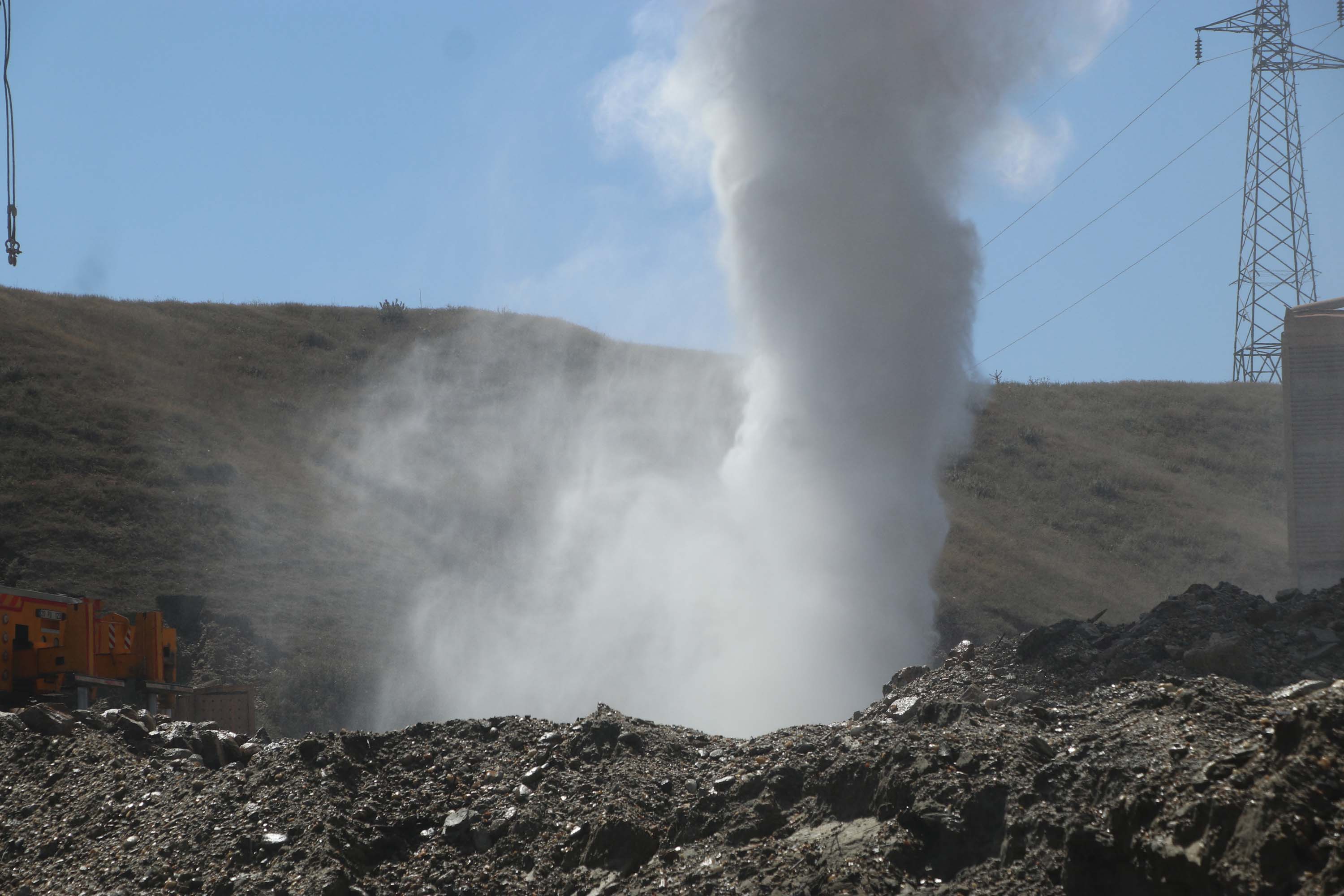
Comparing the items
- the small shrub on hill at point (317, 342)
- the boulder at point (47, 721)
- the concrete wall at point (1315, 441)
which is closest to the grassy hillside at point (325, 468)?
the small shrub on hill at point (317, 342)

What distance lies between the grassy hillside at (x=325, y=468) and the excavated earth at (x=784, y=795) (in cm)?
1284

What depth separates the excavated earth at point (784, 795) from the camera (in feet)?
14.9

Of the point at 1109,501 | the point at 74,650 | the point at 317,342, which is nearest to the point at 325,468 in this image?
the point at 317,342

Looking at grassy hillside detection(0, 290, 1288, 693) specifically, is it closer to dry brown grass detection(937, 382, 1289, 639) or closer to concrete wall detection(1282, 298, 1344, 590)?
dry brown grass detection(937, 382, 1289, 639)

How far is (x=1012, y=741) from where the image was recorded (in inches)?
237

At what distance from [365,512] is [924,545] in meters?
16.6

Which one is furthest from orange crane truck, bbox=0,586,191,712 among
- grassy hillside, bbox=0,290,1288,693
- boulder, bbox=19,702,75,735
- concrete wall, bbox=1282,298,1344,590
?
concrete wall, bbox=1282,298,1344,590

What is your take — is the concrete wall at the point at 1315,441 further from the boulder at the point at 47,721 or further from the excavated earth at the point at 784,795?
the boulder at the point at 47,721

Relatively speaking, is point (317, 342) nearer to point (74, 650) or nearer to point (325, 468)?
point (325, 468)

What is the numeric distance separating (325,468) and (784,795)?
27.5 meters

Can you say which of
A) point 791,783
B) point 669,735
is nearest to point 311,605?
point 669,735

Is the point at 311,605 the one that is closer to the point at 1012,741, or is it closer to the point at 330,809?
the point at 330,809

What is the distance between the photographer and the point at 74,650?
12430 millimetres

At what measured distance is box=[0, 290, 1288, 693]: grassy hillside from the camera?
2291 cm
